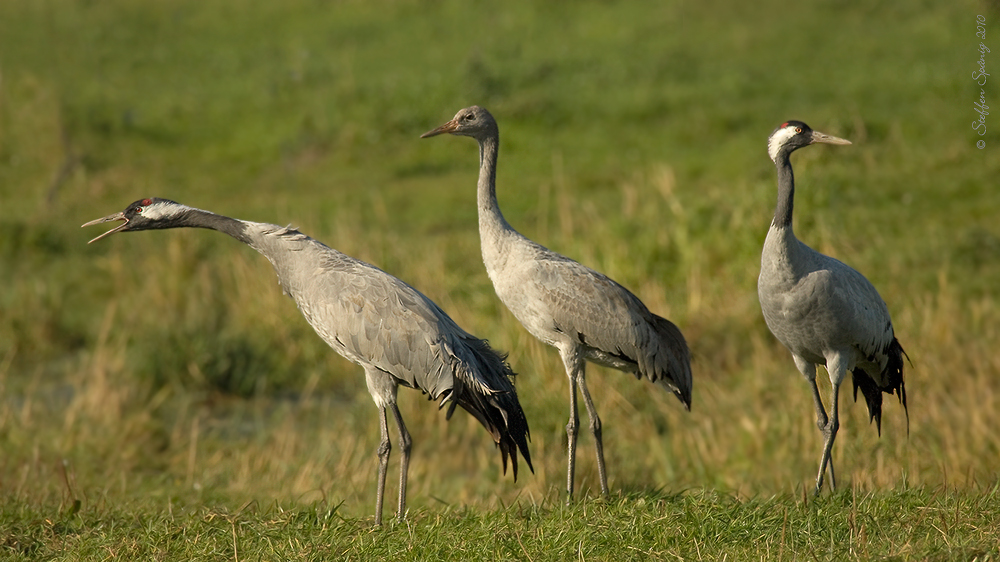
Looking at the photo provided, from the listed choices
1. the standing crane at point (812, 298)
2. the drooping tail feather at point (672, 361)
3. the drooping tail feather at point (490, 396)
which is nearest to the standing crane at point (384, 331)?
the drooping tail feather at point (490, 396)

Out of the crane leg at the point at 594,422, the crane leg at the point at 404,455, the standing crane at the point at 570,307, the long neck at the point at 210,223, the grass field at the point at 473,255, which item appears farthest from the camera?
the crane leg at the point at 594,422

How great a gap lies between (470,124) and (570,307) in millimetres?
1139

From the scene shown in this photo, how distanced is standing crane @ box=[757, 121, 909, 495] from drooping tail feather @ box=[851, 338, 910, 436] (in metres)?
0.19

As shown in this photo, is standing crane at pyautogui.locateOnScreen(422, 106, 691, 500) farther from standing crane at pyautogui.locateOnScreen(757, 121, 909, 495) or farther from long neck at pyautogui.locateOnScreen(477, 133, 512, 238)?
standing crane at pyautogui.locateOnScreen(757, 121, 909, 495)

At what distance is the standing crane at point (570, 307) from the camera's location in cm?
537

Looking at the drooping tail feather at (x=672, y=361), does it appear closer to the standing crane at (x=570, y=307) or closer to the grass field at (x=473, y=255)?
the standing crane at (x=570, y=307)

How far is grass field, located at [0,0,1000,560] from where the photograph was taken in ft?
16.2

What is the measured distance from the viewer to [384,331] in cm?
498

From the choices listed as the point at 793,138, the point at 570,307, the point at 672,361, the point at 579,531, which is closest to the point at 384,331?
the point at 570,307

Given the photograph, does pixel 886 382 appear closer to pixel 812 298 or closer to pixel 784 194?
pixel 812 298

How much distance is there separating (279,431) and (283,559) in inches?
143

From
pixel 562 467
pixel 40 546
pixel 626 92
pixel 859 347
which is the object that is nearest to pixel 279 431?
pixel 562 467

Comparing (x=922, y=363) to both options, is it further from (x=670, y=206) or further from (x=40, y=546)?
(x=40, y=546)

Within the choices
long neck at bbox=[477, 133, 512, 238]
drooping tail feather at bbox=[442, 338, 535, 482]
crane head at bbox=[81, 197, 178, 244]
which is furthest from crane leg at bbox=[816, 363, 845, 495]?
crane head at bbox=[81, 197, 178, 244]
